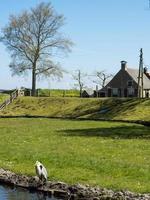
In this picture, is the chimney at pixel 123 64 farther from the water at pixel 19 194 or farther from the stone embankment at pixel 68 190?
Result: the water at pixel 19 194

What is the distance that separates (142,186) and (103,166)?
4.88 metres

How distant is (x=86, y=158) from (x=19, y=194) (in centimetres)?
758

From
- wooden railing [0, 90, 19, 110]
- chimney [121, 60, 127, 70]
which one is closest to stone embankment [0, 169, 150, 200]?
wooden railing [0, 90, 19, 110]

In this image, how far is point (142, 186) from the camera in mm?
23766

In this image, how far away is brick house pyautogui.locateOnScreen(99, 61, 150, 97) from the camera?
5364 inches

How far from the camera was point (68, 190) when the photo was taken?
2419cm

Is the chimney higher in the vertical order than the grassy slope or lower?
higher

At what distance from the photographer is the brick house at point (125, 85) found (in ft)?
447

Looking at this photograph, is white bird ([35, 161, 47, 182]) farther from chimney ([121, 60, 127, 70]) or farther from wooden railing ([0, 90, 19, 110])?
chimney ([121, 60, 127, 70])

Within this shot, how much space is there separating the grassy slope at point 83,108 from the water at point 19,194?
51766 mm

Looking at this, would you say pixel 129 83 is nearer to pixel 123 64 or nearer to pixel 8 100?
pixel 123 64

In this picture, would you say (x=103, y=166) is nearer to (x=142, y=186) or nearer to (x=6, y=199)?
(x=142, y=186)

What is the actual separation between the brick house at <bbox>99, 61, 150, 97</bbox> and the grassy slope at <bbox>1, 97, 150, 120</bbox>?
38.0 metres

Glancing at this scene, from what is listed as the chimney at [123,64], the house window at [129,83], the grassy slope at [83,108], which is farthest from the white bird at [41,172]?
the chimney at [123,64]
